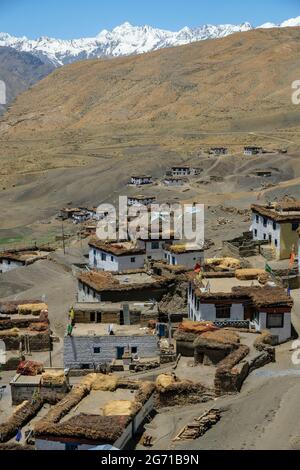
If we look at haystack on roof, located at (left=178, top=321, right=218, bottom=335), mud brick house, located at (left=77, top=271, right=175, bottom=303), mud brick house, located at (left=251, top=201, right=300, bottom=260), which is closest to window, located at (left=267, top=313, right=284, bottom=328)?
haystack on roof, located at (left=178, top=321, right=218, bottom=335)

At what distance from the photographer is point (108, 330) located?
115 feet

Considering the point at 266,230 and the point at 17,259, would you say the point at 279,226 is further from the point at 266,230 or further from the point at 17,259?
the point at 17,259

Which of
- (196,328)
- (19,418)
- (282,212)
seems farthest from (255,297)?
(282,212)

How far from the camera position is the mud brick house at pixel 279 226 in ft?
165

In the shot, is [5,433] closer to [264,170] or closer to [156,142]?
[264,170]

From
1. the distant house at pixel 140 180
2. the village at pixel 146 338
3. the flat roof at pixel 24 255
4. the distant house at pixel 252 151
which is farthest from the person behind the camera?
the distant house at pixel 252 151

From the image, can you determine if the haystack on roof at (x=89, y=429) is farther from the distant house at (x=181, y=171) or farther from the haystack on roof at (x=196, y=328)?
the distant house at (x=181, y=171)

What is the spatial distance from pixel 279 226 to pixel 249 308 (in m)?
15.5

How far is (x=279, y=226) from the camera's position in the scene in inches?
1986

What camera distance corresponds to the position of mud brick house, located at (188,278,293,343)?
34.7m

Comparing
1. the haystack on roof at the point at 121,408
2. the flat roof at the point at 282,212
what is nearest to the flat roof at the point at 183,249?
the flat roof at the point at 282,212

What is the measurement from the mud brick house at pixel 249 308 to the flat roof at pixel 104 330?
3.35 m

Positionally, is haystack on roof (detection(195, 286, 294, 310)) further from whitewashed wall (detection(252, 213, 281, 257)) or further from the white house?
the white house

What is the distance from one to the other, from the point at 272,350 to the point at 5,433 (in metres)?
11.9
